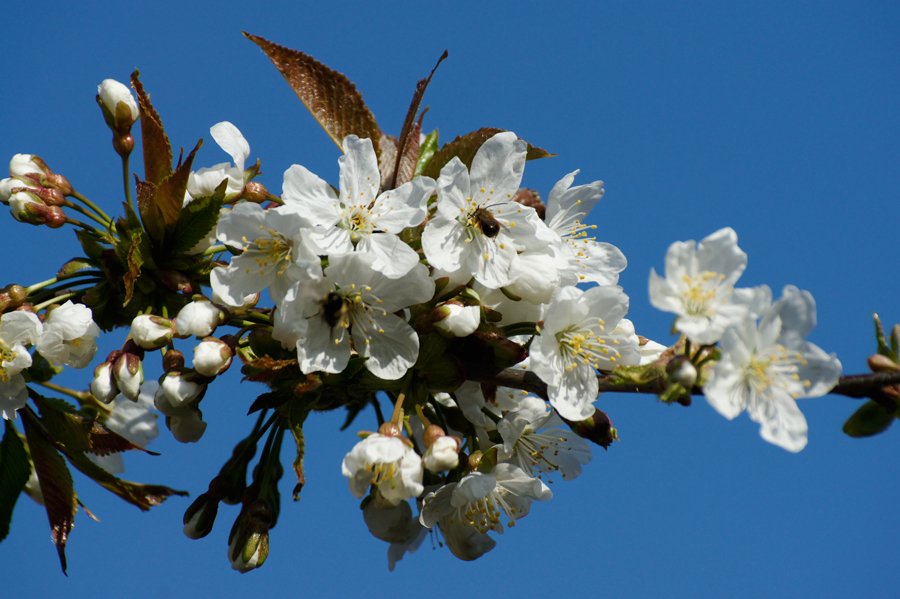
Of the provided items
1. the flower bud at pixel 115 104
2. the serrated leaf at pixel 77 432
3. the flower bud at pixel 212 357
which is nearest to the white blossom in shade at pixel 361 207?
the flower bud at pixel 212 357

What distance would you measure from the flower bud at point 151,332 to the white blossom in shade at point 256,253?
0.15 metres

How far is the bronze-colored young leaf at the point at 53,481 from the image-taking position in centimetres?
190

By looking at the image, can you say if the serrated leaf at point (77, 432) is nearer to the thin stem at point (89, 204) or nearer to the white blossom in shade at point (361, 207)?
the thin stem at point (89, 204)

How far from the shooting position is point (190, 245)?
5.44ft

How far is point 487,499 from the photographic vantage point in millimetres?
1702

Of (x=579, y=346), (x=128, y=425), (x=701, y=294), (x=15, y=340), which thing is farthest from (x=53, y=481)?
(x=701, y=294)

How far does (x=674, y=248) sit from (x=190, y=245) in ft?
3.86

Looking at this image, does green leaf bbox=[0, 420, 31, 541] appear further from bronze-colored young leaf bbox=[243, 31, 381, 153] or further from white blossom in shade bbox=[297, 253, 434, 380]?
bronze-colored young leaf bbox=[243, 31, 381, 153]

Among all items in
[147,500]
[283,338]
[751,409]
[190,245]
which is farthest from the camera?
[147,500]

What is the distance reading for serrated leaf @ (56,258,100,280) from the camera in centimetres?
174

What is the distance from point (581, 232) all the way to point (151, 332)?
115cm

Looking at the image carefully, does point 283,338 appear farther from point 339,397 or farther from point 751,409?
point 751,409

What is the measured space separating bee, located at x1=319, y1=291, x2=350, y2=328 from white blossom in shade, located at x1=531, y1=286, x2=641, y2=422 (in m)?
0.44

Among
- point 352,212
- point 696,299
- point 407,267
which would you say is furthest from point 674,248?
point 352,212
